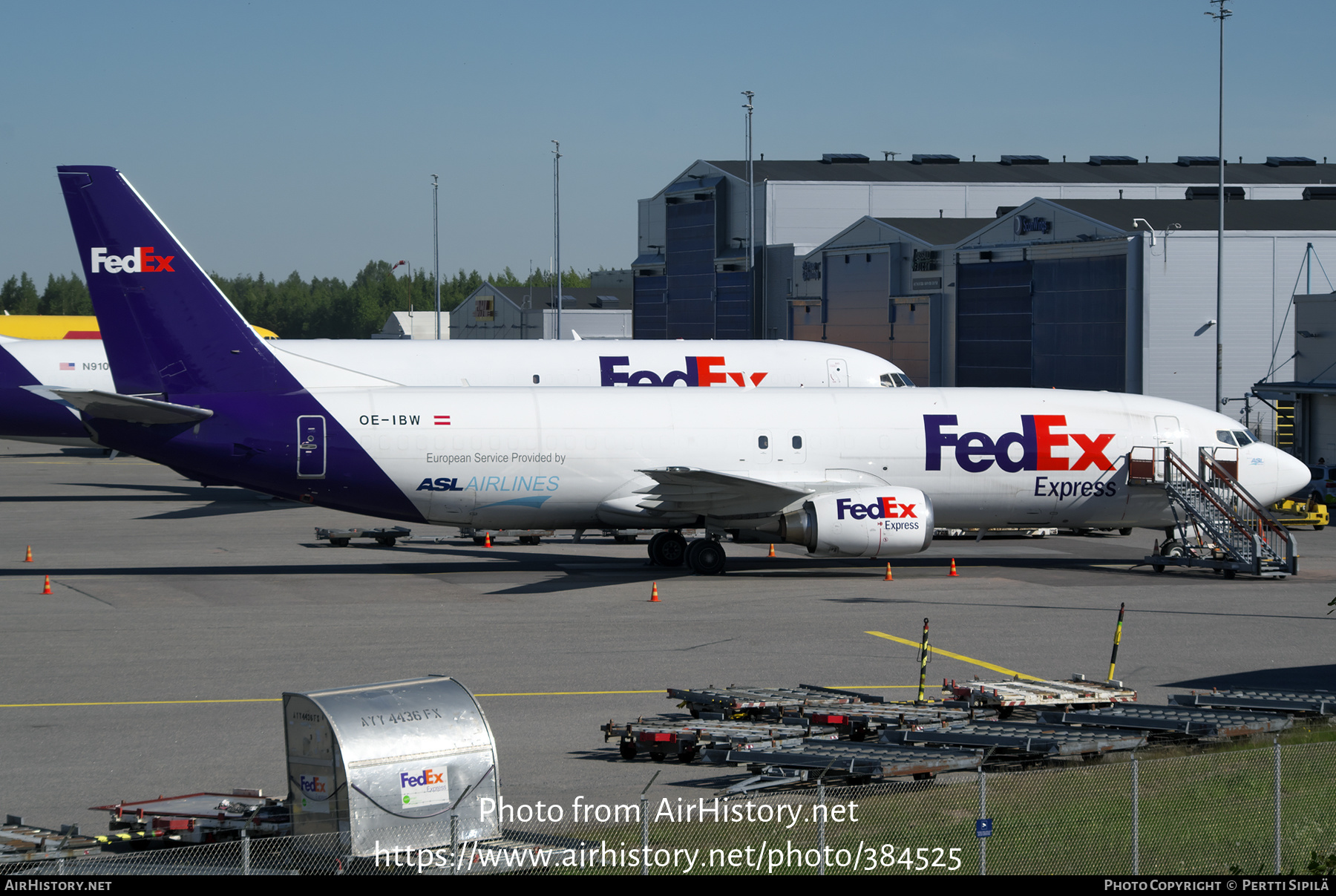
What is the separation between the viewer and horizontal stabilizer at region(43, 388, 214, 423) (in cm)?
2961

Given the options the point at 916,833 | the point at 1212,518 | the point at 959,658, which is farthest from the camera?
the point at 1212,518

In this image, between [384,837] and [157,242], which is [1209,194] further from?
[384,837]

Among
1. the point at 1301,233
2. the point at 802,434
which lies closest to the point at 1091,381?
the point at 1301,233

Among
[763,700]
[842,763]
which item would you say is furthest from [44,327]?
[842,763]

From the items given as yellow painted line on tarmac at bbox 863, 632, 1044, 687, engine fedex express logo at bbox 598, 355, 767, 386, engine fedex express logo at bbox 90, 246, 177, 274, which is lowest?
yellow painted line on tarmac at bbox 863, 632, 1044, 687

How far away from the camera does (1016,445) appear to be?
110 ft

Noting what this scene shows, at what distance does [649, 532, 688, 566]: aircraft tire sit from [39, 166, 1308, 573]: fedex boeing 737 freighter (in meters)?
0.05

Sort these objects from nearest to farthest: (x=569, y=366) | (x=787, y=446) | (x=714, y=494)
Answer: (x=714, y=494)
(x=787, y=446)
(x=569, y=366)

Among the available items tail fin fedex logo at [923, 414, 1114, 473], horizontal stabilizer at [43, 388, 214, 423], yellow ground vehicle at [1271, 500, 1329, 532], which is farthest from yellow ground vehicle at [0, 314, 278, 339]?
tail fin fedex logo at [923, 414, 1114, 473]

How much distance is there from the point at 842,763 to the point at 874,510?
16.1m

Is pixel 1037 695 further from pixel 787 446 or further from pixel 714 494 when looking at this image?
pixel 787 446

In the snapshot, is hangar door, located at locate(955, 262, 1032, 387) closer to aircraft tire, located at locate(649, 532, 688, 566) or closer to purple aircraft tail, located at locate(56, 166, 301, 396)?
aircraft tire, located at locate(649, 532, 688, 566)

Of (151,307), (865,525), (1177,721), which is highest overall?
(151,307)

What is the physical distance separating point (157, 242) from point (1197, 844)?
2571cm
